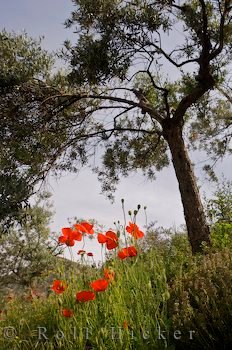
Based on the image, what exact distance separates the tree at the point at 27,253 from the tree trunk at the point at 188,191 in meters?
16.7

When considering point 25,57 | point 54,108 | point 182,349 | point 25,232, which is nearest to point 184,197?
point 54,108

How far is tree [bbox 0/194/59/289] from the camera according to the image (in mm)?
27734

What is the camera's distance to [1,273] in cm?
2911

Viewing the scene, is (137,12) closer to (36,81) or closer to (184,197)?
(36,81)

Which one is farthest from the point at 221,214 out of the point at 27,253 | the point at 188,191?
the point at 27,253

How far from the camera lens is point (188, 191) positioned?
11.6m

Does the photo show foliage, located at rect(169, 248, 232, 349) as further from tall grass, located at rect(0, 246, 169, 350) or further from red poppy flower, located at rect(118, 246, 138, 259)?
red poppy flower, located at rect(118, 246, 138, 259)

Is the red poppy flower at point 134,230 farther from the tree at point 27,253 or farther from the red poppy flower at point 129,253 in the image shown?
the tree at point 27,253

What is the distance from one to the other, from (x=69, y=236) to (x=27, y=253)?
82.8ft

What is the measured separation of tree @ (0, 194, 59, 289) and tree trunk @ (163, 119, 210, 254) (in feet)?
54.7

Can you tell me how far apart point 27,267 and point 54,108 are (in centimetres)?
1920

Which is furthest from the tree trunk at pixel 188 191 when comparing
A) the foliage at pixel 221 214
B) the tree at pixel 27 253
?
the tree at pixel 27 253

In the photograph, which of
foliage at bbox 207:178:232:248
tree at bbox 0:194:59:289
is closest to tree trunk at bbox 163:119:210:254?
foliage at bbox 207:178:232:248

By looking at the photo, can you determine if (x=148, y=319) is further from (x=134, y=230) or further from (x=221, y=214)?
(x=221, y=214)
